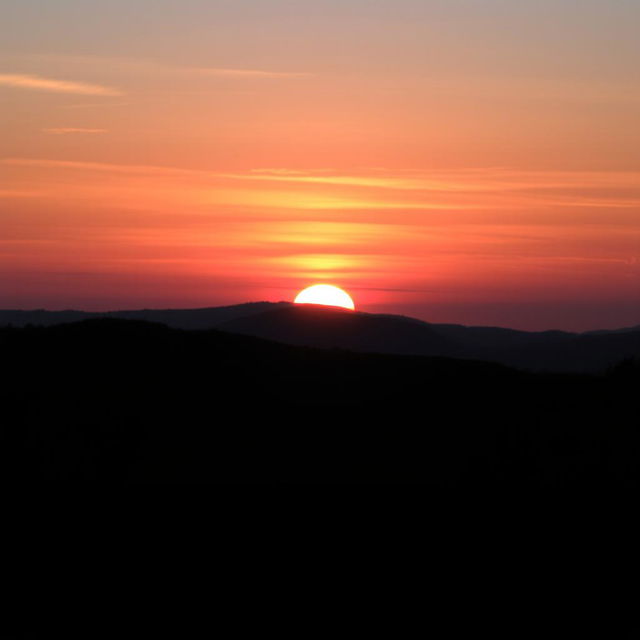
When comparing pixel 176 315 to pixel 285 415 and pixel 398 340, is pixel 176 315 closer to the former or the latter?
pixel 398 340

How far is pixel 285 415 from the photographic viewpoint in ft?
72.6

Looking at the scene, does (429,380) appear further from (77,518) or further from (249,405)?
(77,518)

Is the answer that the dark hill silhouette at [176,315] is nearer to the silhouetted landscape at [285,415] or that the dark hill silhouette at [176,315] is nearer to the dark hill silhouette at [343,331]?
the dark hill silhouette at [343,331]

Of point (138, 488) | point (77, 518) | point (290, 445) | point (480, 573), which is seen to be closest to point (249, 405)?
point (290, 445)

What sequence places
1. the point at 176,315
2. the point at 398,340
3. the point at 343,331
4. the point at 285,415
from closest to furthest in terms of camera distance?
the point at 285,415, the point at 343,331, the point at 398,340, the point at 176,315

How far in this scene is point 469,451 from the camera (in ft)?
67.0

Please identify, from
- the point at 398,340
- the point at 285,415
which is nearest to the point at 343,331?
the point at 398,340

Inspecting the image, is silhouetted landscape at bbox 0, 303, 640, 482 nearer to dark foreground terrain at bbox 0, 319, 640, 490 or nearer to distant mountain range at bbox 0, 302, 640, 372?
dark foreground terrain at bbox 0, 319, 640, 490

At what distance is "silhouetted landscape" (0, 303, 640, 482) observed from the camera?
19625 millimetres

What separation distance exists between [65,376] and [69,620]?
9218mm

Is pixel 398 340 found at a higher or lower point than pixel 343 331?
lower

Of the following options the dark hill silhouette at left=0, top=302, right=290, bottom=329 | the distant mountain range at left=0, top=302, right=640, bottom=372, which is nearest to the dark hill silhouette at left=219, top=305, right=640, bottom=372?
the distant mountain range at left=0, top=302, right=640, bottom=372

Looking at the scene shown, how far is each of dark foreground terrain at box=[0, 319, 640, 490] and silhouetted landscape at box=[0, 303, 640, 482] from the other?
0.05 meters

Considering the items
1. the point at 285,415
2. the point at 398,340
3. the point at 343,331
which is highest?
the point at 343,331
